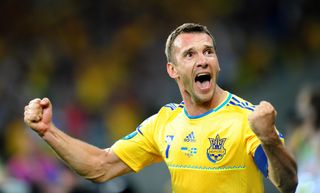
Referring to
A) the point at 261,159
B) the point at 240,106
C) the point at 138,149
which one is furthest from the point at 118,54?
the point at 261,159

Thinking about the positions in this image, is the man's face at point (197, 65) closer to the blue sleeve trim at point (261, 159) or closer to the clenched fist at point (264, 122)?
the blue sleeve trim at point (261, 159)

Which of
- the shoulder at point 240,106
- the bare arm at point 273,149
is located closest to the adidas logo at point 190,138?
the shoulder at point 240,106

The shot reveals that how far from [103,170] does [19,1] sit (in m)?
7.81

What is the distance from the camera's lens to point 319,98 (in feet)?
26.2

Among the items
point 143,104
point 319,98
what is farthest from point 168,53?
point 143,104

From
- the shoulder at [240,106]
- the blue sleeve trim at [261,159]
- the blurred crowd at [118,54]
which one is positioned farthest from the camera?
the blurred crowd at [118,54]

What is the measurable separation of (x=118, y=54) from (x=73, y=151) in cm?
689

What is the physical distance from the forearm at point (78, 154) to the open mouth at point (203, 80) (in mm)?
874

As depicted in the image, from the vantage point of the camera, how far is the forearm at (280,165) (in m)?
4.48

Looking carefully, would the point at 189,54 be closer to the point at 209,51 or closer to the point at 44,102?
the point at 209,51

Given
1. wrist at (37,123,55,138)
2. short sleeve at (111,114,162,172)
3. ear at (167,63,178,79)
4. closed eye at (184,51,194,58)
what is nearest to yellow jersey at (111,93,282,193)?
short sleeve at (111,114,162,172)

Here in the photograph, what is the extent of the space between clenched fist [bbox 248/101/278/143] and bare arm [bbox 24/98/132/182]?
137 cm

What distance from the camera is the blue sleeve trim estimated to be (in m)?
4.73

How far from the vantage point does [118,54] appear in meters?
12.2
